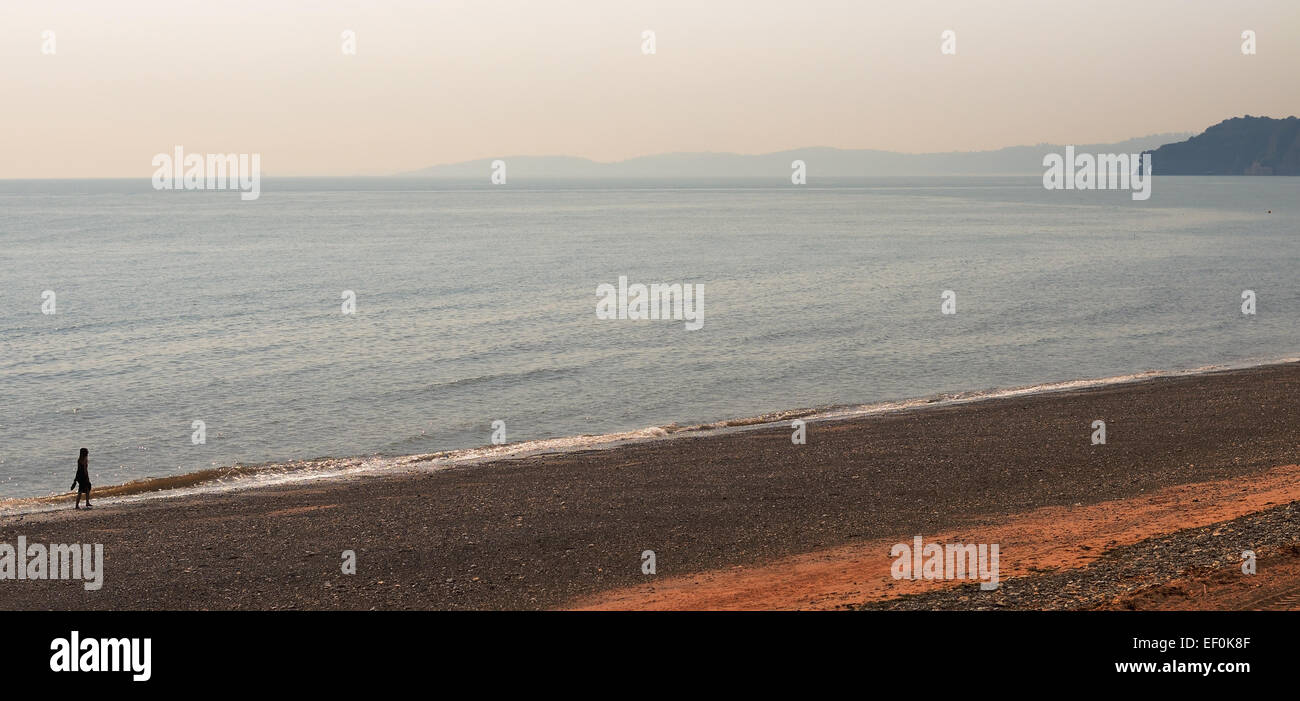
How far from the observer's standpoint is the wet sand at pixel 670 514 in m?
17.0

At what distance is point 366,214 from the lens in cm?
19800

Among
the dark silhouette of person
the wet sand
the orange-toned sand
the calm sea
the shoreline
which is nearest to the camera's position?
the orange-toned sand

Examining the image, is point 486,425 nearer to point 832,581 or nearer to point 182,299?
point 832,581

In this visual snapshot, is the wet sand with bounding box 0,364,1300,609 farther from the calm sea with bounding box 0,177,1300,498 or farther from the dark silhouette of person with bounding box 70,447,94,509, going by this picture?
the calm sea with bounding box 0,177,1300,498

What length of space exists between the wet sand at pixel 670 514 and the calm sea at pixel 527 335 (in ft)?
22.4

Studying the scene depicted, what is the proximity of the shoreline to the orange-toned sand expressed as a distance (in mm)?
13247

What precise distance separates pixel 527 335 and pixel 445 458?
907 inches

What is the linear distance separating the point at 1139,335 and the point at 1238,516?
37.7m

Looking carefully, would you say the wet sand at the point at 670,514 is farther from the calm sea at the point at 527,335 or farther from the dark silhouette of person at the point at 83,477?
the calm sea at the point at 527,335

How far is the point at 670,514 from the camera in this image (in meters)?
21.4

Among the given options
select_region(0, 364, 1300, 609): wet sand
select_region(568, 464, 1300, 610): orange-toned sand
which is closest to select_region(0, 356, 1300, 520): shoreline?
select_region(0, 364, 1300, 609): wet sand

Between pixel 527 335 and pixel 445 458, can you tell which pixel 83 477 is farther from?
pixel 527 335

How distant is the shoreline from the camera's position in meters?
26.5

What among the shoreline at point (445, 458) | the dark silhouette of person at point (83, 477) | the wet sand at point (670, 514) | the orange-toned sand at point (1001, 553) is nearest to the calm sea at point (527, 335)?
the shoreline at point (445, 458)
